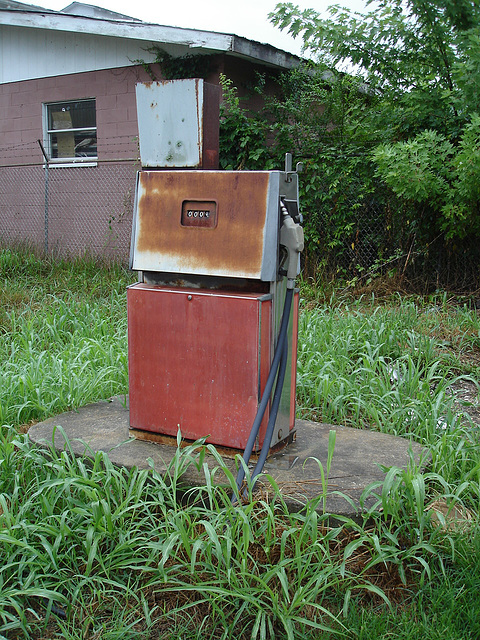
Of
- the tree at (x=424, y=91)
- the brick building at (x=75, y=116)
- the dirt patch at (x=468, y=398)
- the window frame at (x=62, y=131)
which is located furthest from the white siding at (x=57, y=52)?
the dirt patch at (x=468, y=398)

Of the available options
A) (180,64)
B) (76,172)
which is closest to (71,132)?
(76,172)

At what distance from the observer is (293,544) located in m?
2.24

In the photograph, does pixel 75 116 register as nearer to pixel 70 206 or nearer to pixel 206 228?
pixel 70 206

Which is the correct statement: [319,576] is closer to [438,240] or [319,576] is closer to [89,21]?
[438,240]

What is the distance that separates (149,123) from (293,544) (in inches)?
69.2

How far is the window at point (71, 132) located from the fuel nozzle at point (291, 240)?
8250 millimetres

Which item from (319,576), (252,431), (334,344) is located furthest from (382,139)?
(319,576)

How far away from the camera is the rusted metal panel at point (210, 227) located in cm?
245

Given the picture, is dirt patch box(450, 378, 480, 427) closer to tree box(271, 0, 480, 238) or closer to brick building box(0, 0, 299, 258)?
tree box(271, 0, 480, 238)

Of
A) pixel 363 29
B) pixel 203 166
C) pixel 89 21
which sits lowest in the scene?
pixel 203 166

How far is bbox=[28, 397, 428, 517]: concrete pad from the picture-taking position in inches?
96.0

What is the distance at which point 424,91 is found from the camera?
21.5ft

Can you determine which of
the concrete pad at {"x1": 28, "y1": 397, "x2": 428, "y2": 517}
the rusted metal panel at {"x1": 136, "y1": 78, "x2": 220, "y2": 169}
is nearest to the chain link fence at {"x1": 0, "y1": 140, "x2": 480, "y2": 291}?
the concrete pad at {"x1": 28, "y1": 397, "x2": 428, "y2": 517}

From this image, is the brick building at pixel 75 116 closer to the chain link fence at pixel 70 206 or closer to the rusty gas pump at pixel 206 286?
the chain link fence at pixel 70 206
